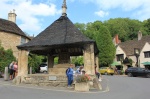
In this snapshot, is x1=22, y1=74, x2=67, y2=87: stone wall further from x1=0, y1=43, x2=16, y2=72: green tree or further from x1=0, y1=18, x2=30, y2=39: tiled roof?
x1=0, y1=18, x2=30, y2=39: tiled roof

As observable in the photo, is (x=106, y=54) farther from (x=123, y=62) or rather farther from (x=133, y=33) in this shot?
(x=133, y=33)

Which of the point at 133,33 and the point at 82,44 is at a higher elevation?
the point at 133,33

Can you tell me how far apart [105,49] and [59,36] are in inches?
1545

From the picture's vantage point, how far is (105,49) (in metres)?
58.2

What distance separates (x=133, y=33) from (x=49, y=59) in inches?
2380

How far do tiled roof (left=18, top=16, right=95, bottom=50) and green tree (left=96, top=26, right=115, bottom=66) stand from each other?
120ft

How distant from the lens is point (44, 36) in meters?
20.8

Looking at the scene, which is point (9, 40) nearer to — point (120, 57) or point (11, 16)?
point (11, 16)

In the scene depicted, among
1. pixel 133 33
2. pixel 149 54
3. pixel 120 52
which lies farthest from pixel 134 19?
pixel 149 54

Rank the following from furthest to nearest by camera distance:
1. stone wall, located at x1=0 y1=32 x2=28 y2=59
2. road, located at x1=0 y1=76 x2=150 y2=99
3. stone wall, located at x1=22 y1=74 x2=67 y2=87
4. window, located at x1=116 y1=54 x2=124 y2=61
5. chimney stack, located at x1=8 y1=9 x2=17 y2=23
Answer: window, located at x1=116 y1=54 x2=124 y2=61, chimney stack, located at x1=8 y1=9 x2=17 y2=23, stone wall, located at x1=0 y1=32 x2=28 y2=59, stone wall, located at x1=22 y1=74 x2=67 y2=87, road, located at x1=0 y1=76 x2=150 y2=99

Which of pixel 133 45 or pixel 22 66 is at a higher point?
pixel 133 45

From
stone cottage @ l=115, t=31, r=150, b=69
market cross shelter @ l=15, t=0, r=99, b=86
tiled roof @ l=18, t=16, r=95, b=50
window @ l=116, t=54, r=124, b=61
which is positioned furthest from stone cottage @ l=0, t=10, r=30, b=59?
window @ l=116, t=54, r=124, b=61

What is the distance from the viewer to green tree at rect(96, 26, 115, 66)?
5759 centimetres

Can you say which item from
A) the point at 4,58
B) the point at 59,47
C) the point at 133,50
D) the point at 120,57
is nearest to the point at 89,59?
the point at 59,47
